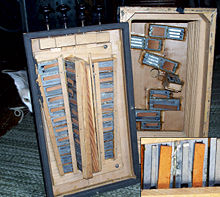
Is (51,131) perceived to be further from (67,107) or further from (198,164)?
(198,164)

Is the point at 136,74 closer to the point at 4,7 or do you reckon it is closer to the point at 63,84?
the point at 63,84

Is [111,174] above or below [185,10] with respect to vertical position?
below

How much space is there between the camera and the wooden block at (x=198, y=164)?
134 centimetres

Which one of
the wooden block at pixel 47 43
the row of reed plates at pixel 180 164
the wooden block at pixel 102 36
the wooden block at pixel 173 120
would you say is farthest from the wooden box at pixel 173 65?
the wooden block at pixel 47 43

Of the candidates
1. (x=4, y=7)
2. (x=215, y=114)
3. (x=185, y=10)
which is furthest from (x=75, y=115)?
(x=4, y=7)

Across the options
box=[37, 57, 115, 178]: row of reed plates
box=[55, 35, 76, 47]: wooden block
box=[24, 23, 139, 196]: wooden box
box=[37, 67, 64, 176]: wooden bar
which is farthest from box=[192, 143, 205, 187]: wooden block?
box=[55, 35, 76, 47]: wooden block

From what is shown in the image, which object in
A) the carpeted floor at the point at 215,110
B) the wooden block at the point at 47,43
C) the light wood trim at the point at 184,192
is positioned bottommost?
the carpeted floor at the point at 215,110

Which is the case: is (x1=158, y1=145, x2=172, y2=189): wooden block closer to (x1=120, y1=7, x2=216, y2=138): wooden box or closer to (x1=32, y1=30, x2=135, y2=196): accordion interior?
(x1=32, y1=30, x2=135, y2=196): accordion interior

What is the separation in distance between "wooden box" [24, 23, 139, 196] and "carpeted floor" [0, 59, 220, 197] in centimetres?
18

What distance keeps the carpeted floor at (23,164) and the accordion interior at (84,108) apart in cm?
19

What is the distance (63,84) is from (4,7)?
218 centimetres

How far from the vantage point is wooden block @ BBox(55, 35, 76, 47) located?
3.95 ft

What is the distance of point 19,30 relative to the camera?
3164mm

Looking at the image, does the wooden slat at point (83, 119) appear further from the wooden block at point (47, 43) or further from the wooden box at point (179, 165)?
the wooden box at point (179, 165)
